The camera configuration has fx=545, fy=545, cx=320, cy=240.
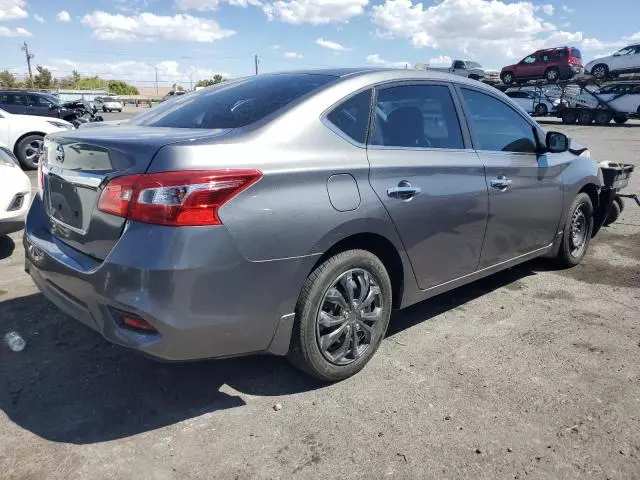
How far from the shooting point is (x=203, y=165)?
238cm

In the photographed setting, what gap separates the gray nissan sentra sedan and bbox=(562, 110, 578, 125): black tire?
95.0 ft

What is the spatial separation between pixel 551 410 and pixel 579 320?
140 cm

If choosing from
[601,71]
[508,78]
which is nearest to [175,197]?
[601,71]

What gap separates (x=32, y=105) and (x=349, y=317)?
19645 millimetres

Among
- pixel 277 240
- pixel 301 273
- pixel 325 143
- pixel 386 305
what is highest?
pixel 325 143

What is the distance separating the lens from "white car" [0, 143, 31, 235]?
16.4 feet

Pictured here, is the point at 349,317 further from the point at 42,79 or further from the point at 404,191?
the point at 42,79

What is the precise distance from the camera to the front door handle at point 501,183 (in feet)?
12.3

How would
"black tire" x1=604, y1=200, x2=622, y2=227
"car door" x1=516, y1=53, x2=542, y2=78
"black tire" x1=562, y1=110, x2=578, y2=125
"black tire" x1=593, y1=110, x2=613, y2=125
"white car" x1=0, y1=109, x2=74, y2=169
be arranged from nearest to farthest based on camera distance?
"black tire" x1=604, y1=200, x2=622, y2=227 < "white car" x1=0, y1=109, x2=74, y2=169 < "black tire" x1=593, y1=110, x2=613, y2=125 < "black tire" x1=562, y1=110, x2=578, y2=125 < "car door" x1=516, y1=53, x2=542, y2=78

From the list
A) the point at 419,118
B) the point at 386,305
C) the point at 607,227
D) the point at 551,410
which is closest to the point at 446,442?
the point at 551,410

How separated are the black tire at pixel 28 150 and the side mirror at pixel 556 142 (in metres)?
10.0

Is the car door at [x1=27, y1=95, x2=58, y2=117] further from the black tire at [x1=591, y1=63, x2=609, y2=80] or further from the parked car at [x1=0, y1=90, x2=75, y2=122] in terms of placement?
the black tire at [x1=591, y1=63, x2=609, y2=80]

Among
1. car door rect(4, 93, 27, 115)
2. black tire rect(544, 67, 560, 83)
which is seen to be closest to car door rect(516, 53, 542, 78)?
black tire rect(544, 67, 560, 83)

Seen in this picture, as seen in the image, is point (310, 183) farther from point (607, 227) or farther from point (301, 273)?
point (607, 227)
